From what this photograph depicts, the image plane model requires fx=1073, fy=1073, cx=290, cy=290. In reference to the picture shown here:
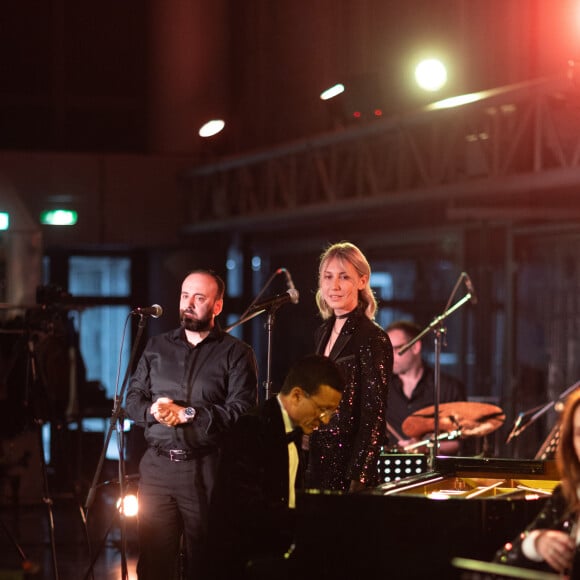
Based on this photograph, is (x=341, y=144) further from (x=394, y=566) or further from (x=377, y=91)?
(x=394, y=566)

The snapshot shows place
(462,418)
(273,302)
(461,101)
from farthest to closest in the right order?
(461,101)
(462,418)
(273,302)

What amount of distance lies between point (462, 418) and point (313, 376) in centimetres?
277

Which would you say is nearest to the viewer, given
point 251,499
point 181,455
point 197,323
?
point 251,499

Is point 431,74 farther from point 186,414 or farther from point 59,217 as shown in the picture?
point 186,414

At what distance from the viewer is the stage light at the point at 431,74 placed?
30.9 ft

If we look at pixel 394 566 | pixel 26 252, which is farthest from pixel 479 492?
pixel 26 252

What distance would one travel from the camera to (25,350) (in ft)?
23.5

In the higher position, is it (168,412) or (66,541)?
(168,412)

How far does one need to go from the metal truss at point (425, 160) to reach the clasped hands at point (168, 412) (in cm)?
398

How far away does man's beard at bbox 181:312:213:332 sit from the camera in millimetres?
4469

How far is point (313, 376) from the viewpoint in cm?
336

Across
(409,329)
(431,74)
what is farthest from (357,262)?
(431,74)

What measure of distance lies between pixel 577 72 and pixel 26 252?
5.75m

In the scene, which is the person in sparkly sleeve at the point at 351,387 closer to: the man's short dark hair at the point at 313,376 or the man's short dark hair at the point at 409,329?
the man's short dark hair at the point at 313,376
